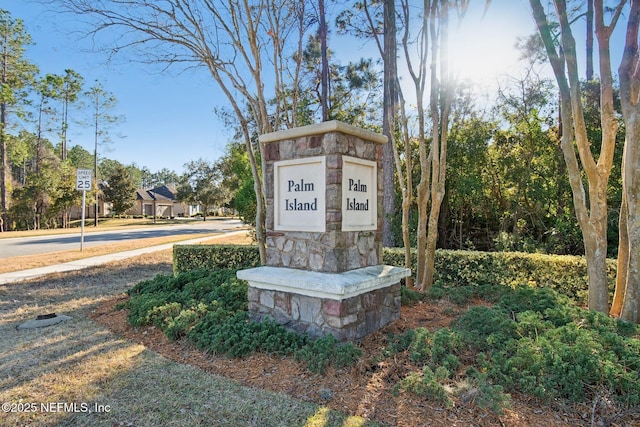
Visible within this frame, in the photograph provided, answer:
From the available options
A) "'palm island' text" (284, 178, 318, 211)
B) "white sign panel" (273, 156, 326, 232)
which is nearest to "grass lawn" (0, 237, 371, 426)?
"white sign panel" (273, 156, 326, 232)

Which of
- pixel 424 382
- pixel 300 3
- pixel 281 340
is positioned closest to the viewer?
pixel 424 382

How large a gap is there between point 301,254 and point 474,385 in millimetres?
1920

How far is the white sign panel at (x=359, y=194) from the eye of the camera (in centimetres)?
348

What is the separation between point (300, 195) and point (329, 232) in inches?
21.0

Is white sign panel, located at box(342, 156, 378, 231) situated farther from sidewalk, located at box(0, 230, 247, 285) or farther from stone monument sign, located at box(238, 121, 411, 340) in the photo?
sidewalk, located at box(0, 230, 247, 285)

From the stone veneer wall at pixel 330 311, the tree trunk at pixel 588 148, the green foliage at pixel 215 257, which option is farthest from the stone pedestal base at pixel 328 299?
the green foliage at pixel 215 257

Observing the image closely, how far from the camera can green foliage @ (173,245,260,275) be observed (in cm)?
700

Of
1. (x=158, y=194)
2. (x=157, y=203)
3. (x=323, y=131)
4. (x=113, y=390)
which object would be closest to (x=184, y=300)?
(x=113, y=390)

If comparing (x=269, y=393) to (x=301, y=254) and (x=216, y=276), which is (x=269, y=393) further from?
(x=216, y=276)

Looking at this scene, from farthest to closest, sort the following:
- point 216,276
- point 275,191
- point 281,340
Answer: point 216,276 → point 275,191 → point 281,340

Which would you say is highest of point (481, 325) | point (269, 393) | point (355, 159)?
point (355, 159)

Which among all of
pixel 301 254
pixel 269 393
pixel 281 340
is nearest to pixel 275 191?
pixel 301 254

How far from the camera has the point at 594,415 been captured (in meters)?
2.15

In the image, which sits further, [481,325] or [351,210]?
[351,210]
